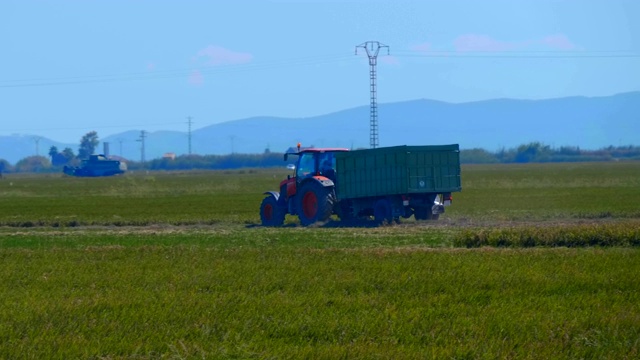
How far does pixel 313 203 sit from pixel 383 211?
7.76ft

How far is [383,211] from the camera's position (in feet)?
96.0

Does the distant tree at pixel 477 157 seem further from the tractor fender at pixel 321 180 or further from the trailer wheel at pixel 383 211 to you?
the trailer wheel at pixel 383 211

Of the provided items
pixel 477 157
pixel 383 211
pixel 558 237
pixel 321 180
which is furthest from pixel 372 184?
pixel 477 157

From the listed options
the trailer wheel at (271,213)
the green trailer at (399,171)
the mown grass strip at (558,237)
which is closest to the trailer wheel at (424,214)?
the green trailer at (399,171)

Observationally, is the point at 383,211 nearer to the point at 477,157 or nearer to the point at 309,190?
the point at 309,190

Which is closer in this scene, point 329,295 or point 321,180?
point 329,295

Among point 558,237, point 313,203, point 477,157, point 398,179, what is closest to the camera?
point 558,237

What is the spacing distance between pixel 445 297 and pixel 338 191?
16676 millimetres

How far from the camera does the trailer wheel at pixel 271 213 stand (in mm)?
31438

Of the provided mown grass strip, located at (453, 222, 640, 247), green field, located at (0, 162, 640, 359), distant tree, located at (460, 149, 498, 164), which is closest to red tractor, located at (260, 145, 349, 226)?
green field, located at (0, 162, 640, 359)

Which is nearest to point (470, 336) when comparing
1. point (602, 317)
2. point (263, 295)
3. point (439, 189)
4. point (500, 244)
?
point (602, 317)

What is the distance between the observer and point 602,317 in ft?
39.5

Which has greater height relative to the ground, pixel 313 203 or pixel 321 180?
pixel 321 180

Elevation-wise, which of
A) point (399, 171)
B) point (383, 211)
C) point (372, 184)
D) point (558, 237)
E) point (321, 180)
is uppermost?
point (399, 171)
